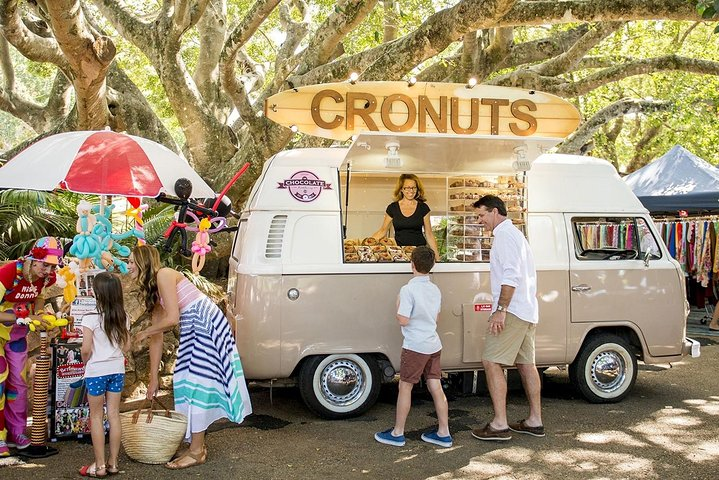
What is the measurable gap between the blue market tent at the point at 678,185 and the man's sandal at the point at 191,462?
33.3 feet

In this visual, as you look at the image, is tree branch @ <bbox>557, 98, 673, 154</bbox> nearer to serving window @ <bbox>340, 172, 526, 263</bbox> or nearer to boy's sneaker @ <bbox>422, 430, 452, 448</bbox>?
serving window @ <bbox>340, 172, 526, 263</bbox>

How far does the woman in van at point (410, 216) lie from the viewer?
314 inches

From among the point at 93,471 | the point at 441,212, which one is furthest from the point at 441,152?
the point at 93,471

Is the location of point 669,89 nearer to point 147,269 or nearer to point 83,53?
point 83,53

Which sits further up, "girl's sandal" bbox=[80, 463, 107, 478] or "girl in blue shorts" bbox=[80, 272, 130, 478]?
"girl in blue shorts" bbox=[80, 272, 130, 478]

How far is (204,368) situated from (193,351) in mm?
156

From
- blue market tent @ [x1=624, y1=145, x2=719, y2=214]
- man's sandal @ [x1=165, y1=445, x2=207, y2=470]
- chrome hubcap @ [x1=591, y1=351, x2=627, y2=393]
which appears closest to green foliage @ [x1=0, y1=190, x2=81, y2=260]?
man's sandal @ [x1=165, y1=445, x2=207, y2=470]

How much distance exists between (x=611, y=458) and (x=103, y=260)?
174 inches

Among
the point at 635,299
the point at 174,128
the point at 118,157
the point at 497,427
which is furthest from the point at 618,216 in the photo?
the point at 174,128

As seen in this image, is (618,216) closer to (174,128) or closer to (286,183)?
(286,183)

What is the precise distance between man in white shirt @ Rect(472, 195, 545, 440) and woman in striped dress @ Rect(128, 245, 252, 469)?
82.7 inches

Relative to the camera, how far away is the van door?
7441 mm

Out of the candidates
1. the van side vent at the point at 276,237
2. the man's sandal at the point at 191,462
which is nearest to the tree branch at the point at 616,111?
the van side vent at the point at 276,237

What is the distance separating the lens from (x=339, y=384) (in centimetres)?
694
